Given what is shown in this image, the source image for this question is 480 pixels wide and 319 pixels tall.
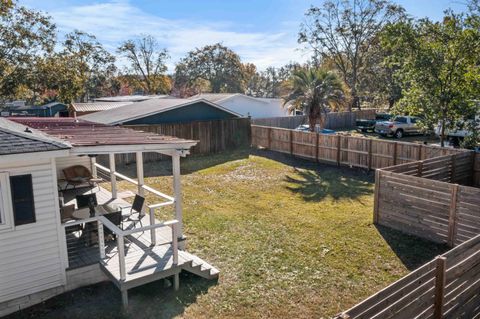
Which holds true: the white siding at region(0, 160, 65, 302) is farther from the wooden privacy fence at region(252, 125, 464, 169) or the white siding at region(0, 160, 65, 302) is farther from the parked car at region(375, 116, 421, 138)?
the parked car at region(375, 116, 421, 138)

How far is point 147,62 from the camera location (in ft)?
200

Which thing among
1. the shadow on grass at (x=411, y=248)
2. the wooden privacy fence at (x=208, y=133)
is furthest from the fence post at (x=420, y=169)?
the wooden privacy fence at (x=208, y=133)

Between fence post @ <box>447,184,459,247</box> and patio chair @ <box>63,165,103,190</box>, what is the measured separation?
1034 cm

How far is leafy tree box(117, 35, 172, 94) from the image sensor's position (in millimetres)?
59406

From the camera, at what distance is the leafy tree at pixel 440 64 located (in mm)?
14305

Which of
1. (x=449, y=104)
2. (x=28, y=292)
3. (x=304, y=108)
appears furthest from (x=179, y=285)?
(x=304, y=108)

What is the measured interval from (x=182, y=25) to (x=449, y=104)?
103 ft

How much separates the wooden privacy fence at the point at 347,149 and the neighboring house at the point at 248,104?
8.94 m

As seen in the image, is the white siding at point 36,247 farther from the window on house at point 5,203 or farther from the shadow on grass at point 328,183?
the shadow on grass at point 328,183

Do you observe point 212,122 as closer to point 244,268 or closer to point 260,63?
point 244,268

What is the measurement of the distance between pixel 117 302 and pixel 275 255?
3.76 meters

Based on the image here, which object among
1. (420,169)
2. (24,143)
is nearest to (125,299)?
(24,143)

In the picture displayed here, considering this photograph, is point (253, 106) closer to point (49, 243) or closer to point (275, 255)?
point (275, 255)

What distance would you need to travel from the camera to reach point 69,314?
6.66m
